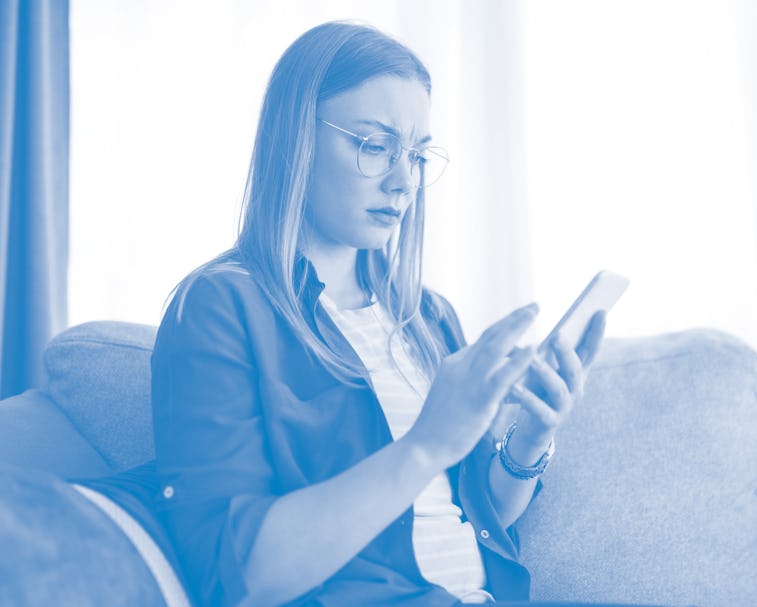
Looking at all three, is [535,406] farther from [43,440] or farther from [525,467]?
[43,440]

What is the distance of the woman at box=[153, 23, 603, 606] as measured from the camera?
87 cm

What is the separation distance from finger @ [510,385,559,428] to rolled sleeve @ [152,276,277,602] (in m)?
0.30

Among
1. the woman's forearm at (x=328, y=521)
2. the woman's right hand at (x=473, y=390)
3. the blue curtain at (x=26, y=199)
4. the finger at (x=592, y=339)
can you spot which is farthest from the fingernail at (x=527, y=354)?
the blue curtain at (x=26, y=199)

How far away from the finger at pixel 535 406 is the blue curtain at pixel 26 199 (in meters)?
1.29

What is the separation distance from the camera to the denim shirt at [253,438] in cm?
90

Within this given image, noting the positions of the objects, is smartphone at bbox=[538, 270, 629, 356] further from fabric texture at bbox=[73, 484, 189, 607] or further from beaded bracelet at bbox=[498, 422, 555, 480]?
fabric texture at bbox=[73, 484, 189, 607]

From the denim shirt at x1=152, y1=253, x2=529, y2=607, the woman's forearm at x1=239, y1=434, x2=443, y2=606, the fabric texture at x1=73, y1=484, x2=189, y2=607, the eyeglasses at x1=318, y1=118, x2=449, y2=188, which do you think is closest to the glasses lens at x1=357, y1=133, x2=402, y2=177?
the eyeglasses at x1=318, y1=118, x2=449, y2=188

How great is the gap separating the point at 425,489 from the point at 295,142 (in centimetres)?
49

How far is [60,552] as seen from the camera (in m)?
0.72

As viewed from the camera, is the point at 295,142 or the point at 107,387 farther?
the point at 107,387

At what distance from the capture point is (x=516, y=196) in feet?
6.68

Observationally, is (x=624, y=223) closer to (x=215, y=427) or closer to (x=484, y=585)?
(x=484, y=585)

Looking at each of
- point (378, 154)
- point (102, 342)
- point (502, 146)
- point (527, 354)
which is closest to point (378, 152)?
point (378, 154)

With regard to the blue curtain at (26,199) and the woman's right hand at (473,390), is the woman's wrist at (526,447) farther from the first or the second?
the blue curtain at (26,199)
